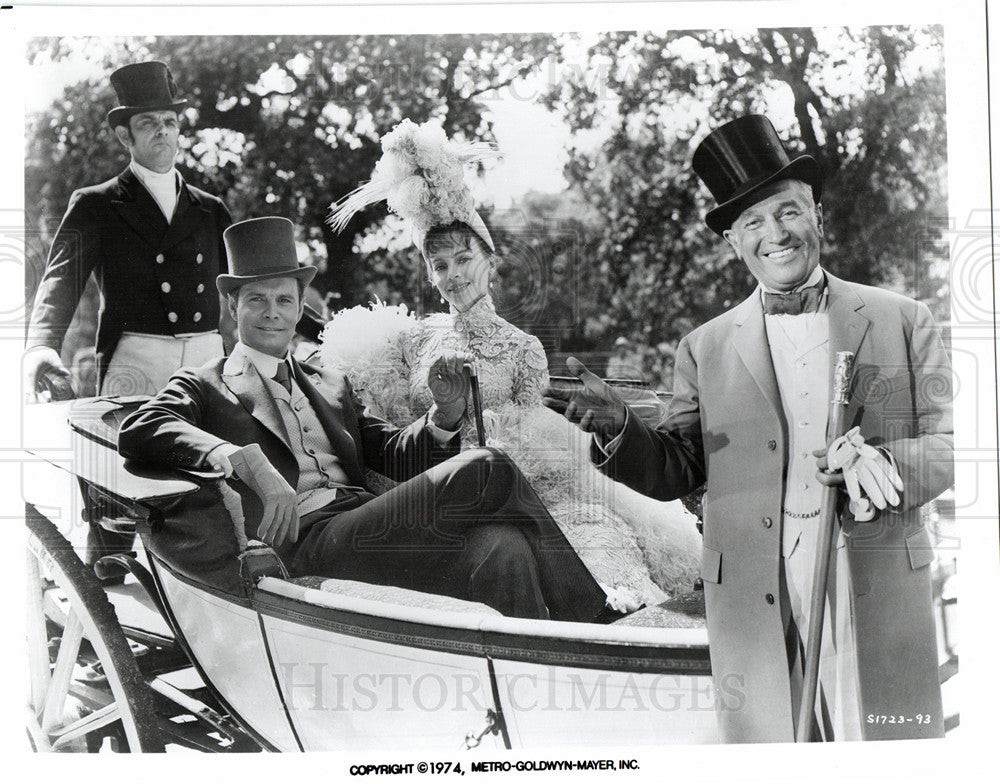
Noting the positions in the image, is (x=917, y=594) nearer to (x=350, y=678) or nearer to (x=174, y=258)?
(x=350, y=678)

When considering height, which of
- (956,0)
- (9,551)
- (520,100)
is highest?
(956,0)

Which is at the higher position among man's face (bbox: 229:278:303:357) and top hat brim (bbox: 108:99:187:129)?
top hat brim (bbox: 108:99:187:129)

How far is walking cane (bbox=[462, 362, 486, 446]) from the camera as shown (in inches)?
143

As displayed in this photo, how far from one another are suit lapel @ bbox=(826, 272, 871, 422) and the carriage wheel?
3189mm

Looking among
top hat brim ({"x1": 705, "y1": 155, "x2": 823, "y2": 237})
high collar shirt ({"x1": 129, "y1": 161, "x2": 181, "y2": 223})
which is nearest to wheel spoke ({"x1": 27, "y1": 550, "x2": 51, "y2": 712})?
high collar shirt ({"x1": 129, "y1": 161, "x2": 181, "y2": 223})

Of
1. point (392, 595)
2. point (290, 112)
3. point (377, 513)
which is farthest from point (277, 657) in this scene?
point (290, 112)

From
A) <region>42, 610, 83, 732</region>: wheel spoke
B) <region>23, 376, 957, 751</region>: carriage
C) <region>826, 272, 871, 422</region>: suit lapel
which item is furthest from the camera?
<region>42, 610, 83, 732</region>: wheel spoke

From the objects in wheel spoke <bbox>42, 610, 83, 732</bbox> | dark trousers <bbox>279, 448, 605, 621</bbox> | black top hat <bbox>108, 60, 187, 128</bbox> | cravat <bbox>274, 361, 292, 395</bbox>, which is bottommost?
wheel spoke <bbox>42, 610, 83, 732</bbox>

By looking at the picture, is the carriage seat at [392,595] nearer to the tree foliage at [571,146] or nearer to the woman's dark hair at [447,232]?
the tree foliage at [571,146]

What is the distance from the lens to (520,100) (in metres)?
3.75

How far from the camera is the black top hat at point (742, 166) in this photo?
3658 mm

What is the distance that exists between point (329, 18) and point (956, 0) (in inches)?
108

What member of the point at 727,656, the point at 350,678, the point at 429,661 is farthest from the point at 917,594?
the point at 350,678

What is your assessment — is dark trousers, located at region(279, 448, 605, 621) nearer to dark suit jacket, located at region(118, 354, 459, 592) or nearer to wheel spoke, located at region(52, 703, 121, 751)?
dark suit jacket, located at region(118, 354, 459, 592)
